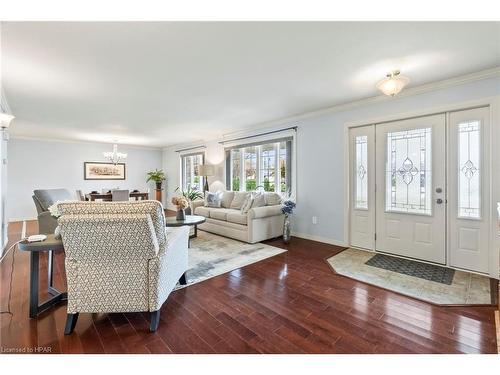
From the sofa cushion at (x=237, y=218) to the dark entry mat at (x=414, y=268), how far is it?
2.01 m

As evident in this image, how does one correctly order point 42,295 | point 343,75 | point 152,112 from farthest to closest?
point 152,112, point 343,75, point 42,295

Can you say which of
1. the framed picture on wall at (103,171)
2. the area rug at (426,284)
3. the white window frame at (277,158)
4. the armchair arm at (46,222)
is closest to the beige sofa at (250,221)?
the white window frame at (277,158)

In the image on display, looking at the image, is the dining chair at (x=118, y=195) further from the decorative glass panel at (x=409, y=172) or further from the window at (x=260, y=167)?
the decorative glass panel at (x=409, y=172)

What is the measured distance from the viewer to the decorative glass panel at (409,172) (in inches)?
125

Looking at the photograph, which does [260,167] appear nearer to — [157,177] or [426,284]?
[426,284]

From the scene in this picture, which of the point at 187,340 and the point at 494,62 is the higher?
the point at 494,62

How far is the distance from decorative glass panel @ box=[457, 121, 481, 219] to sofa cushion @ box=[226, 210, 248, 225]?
9.79ft

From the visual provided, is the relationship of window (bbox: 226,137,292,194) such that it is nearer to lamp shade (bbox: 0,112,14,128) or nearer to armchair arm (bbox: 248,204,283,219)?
armchair arm (bbox: 248,204,283,219)

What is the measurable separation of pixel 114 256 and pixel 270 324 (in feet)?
4.21

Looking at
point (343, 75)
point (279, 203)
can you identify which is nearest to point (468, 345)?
point (343, 75)

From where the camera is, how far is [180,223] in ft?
12.1

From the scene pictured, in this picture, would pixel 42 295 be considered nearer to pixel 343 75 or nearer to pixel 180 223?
pixel 180 223

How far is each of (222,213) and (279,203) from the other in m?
1.14

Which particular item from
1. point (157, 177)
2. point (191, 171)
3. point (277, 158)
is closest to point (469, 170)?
point (277, 158)
